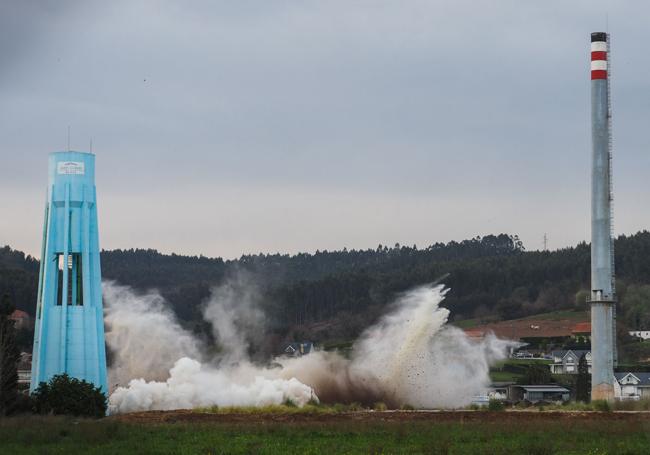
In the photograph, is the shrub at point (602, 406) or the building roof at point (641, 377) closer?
the shrub at point (602, 406)

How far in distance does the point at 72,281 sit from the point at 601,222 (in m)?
39.5

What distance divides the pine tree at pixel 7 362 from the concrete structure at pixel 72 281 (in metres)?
1.92

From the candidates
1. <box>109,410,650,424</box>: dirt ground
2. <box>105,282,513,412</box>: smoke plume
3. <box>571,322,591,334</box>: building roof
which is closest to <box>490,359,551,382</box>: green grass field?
<box>571,322,591,334</box>: building roof

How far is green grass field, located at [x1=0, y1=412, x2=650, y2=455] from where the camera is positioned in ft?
193

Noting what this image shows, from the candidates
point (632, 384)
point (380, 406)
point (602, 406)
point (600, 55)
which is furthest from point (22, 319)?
point (602, 406)

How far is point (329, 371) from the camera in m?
95.5

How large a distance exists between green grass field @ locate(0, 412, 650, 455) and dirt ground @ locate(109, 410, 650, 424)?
1.11m

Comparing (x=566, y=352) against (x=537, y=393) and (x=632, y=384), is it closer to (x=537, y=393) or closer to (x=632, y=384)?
(x=632, y=384)

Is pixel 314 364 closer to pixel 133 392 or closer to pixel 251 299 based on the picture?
pixel 133 392

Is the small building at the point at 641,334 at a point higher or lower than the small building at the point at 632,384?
higher

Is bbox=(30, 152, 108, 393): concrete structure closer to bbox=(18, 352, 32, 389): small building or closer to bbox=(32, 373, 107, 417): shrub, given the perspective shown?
bbox=(32, 373, 107, 417): shrub

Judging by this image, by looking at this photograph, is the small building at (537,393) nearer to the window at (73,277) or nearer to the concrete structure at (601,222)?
the concrete structure at (601,222)

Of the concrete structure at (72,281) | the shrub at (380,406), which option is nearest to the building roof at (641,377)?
the shrub at (380,406)

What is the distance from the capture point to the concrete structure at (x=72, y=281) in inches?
3484
